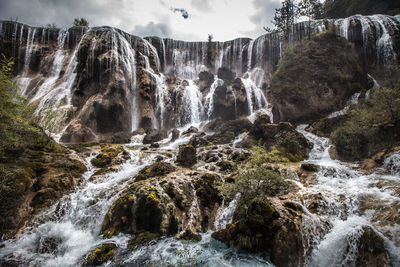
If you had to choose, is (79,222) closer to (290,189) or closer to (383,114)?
(290,189)

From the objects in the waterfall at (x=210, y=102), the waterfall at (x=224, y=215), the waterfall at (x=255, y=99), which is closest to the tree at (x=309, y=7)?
the waterfall at (x=255, y=99)

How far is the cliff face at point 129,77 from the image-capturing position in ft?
89.4

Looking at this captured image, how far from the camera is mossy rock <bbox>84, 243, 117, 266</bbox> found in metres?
7.32

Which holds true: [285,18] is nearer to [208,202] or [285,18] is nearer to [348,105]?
[348,105]

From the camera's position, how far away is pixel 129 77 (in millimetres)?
31156

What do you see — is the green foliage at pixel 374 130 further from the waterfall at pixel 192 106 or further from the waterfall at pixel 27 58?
the waterfall at pixel 27 58

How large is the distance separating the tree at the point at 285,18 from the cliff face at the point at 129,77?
1.43 meters

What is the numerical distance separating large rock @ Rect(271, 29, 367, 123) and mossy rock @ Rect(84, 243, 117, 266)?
72.5 ft

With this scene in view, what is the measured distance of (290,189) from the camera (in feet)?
34.0

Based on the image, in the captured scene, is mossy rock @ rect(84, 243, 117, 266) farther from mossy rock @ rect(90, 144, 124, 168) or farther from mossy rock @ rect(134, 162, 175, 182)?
mossy rock @ rect(90, 144, 124, 168)

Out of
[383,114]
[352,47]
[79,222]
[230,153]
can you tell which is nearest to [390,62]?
[352,47]

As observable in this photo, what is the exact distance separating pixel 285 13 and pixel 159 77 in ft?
82.4

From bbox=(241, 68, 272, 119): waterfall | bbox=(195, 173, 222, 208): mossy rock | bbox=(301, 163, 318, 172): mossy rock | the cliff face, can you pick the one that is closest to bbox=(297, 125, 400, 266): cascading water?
bbox=(301, 163, 318, 172): mossy rock

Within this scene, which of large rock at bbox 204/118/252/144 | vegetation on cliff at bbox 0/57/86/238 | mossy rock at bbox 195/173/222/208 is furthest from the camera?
large rock at bbox 204/118/252/144
